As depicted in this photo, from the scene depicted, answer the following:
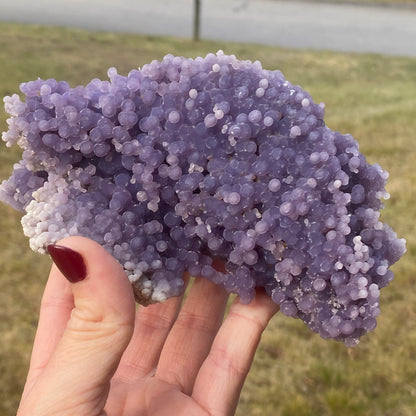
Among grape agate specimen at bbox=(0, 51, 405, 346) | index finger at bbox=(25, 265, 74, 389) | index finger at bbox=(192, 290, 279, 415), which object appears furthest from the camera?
index finger at bbox=(25, 265, 74, 389)

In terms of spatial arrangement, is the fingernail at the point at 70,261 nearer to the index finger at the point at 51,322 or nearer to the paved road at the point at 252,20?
the index finger at the point at 51,322

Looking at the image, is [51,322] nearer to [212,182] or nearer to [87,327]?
[87,327]

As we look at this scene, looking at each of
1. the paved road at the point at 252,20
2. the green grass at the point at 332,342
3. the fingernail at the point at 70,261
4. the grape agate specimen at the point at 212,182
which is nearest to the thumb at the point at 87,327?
the fingernail at the point at 70,261

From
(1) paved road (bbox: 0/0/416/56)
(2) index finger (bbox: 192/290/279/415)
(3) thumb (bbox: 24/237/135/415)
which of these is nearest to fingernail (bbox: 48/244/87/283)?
(3) thumb (bbox: 24/237/135/415)

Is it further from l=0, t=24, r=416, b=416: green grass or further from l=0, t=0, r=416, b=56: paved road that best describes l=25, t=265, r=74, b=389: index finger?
l=0, t=0, r=416, b=56: paved road

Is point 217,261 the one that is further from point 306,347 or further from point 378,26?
point 378,26

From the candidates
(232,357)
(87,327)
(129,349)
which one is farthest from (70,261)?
(129,349)
